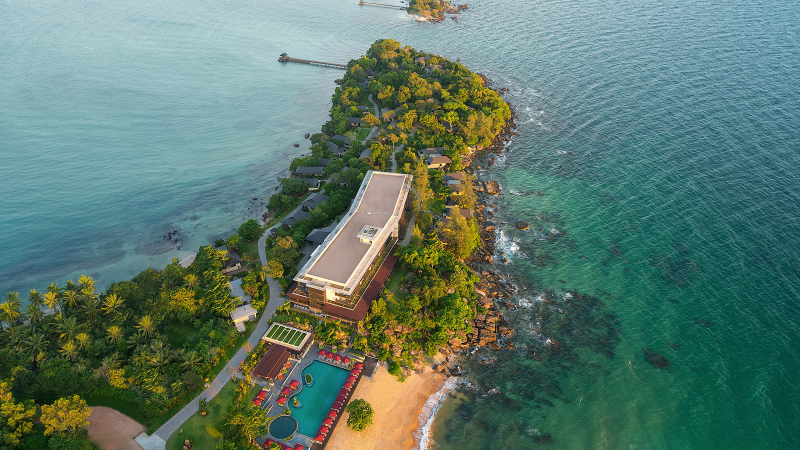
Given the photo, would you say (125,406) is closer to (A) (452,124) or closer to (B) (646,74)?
(A) (452,124)

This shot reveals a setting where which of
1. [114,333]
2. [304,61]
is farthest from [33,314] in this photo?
[304,61]

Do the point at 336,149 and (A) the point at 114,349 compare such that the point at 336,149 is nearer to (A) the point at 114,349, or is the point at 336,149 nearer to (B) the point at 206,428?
(A) the point at 114,349

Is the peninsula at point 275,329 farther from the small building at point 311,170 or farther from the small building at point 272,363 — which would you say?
the small building at point 311,170

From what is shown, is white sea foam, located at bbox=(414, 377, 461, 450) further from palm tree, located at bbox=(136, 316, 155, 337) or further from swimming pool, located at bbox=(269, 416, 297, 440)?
palm tree, located at bbox=(136, 316, 155, 337)

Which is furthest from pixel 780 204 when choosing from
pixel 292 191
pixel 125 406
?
pixel 125 406

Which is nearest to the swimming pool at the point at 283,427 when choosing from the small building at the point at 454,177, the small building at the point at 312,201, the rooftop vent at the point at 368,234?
the rooftop vent at the point at 368,234

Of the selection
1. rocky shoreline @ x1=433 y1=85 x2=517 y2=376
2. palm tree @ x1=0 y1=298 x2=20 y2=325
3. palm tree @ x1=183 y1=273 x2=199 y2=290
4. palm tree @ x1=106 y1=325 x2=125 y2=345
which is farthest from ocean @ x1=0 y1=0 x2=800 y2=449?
palm tree @ x1=106 y1=325 x2=125 y2=345

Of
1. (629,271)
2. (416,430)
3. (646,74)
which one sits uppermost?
(646,74)
